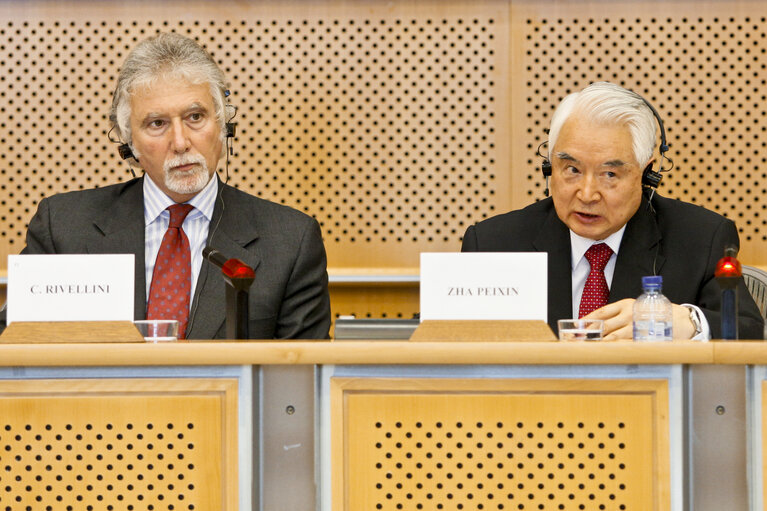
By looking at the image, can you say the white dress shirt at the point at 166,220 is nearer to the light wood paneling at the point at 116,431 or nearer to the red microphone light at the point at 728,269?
the light wood paneling at the point at 116,431

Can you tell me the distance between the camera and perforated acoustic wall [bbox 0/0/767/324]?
3.47 meters

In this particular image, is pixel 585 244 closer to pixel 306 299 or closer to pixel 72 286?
pixel 306 299

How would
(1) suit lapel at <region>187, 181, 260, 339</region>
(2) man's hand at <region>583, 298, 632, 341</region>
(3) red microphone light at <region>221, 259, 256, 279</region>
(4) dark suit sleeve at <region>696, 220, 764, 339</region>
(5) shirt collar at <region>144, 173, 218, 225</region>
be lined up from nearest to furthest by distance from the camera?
(3) red microphone light at <region>221, 259, 256, 279</region>
(2) man's hand at <region>583, 298, 632, 341</region>
(4) dark suit sleeve at <region>696, 220, 764, 339</region>
(1) suit lapel at <region>187, 181, 260, 339</region>
(5) shirt collar at <region>144, 173, 218, 225</region>

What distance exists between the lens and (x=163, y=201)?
2473mm

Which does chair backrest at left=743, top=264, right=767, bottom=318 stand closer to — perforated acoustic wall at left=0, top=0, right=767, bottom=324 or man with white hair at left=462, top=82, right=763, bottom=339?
man with white hair at left=462, top=82, right=763, bottom=339

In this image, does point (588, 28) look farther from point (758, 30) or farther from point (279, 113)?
point (279, 113)

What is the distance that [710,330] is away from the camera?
6.56 feet

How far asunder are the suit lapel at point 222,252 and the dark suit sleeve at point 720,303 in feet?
3.94

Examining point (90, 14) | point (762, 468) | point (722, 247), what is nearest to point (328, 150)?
point (90, 14)

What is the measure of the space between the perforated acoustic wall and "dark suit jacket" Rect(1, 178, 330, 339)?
1016 millimetres

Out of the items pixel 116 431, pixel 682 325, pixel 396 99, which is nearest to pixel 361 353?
pixel 116 431

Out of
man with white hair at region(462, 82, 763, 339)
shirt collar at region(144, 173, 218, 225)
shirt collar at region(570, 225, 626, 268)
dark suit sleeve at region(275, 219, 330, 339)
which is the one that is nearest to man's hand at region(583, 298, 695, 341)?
man with white hair at region(462, 82, 763, 339)

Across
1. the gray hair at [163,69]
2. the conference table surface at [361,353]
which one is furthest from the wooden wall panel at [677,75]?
the conference table surface at [361,353]

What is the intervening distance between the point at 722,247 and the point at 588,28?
4.70ft
